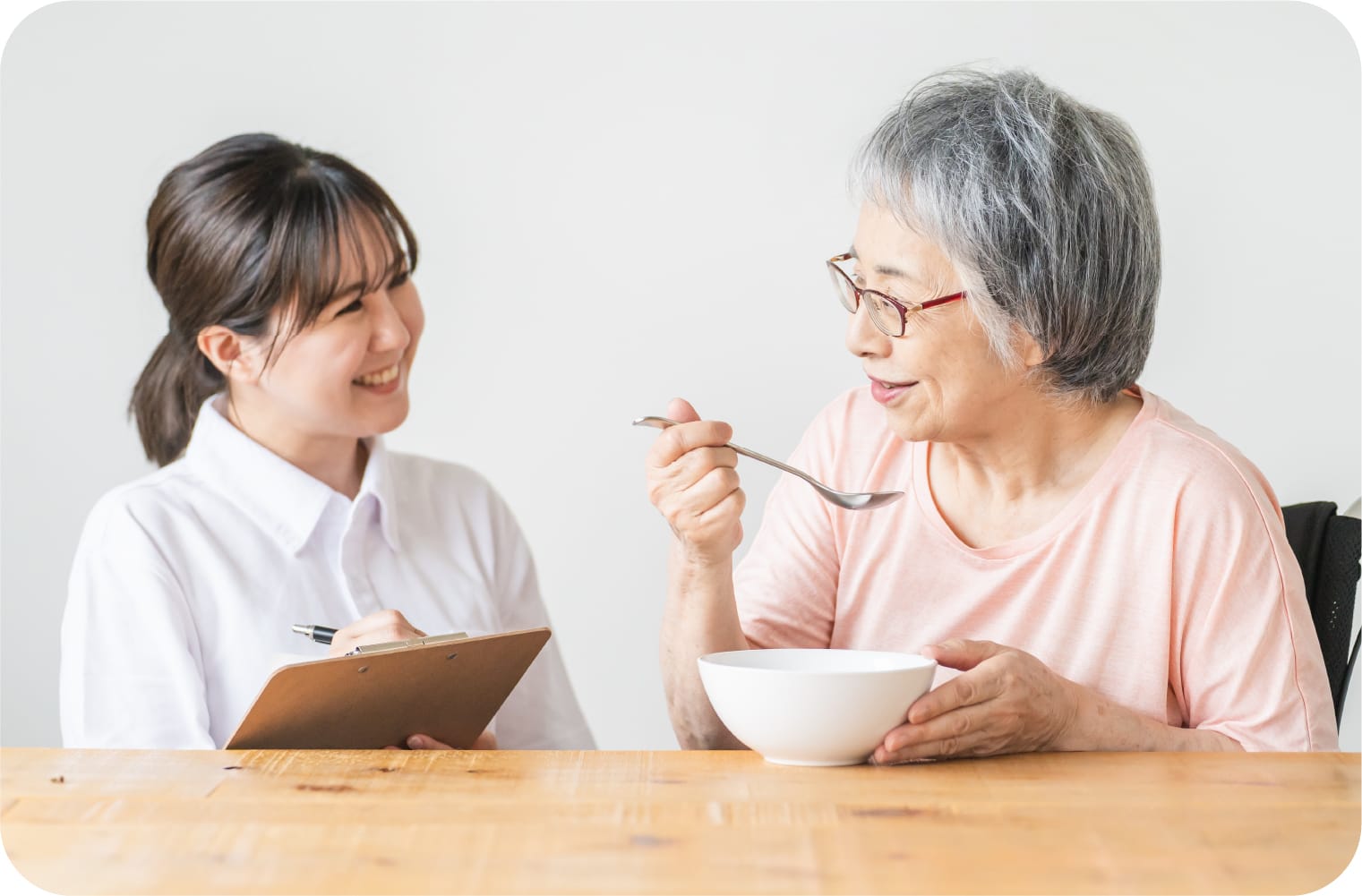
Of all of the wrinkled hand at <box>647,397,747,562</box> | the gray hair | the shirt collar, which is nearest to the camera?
the wrinkled hand at <box>647,397,747,562</box>

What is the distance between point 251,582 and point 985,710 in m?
1.08

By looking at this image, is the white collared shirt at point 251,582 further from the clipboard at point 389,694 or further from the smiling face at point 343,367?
the clipboard at point 389,694

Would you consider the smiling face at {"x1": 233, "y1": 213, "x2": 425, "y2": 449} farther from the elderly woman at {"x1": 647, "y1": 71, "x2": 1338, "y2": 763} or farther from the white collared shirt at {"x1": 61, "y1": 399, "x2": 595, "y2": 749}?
the elderly woman at {"x1": 647, "y1": 71, "x2": 1338, "y2": 763}

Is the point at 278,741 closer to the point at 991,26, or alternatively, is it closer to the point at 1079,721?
the point at 1079,721

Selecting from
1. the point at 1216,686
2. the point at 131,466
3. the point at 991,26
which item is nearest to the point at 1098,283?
the point at 1216,686

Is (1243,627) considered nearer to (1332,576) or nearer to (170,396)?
(1332,576)

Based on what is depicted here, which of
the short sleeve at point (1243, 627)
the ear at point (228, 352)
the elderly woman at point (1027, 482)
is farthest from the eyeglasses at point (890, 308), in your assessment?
the ear at point (228, 352)

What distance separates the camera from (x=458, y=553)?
1.95 metres

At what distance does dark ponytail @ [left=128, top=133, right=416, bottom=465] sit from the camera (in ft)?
5.97

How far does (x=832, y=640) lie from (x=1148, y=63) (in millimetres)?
1416

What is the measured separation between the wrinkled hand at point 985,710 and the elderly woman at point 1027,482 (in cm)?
20

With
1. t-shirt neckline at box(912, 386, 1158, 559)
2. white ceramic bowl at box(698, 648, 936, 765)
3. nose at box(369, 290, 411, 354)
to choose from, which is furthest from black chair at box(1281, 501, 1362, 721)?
nose at box(369, 290, 411, 354)

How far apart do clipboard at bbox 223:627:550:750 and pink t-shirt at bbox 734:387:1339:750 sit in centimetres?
36

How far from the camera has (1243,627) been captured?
4.49 ft
